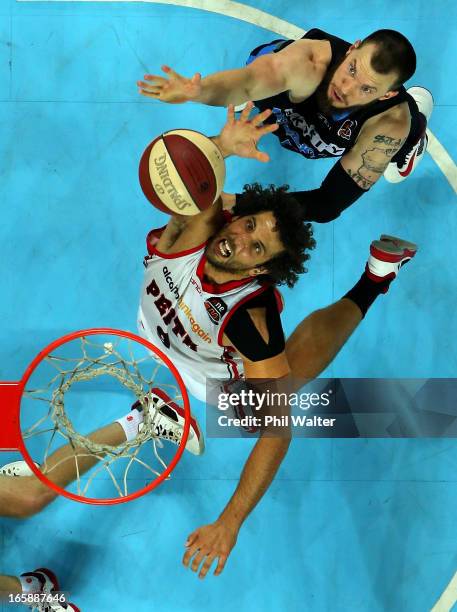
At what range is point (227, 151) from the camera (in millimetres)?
3316

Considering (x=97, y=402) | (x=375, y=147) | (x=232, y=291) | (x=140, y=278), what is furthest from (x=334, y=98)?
(x=97, y=402)

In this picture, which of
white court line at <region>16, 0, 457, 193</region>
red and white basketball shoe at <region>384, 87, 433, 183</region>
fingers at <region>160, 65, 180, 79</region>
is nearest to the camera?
fingers at <region>160, 65, 180, 79</region>

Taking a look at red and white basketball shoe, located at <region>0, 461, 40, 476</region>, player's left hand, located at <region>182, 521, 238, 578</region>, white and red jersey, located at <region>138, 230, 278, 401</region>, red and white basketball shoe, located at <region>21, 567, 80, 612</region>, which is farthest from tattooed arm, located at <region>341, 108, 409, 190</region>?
red and white basketball shoe, located at <region>21, 567, 80, 612</region>

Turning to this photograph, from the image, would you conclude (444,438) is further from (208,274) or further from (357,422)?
(208,274)

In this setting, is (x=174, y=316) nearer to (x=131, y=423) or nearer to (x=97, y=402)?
(x=131, y=423)

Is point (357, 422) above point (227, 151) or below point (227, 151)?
below

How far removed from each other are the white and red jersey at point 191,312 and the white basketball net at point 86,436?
0.17m

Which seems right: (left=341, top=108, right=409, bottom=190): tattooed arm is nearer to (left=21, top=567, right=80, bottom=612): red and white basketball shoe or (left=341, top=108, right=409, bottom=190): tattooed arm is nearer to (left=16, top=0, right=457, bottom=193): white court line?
(left=16, top=0, right=457, bottom=193): white court line

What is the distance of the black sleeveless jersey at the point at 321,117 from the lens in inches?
152

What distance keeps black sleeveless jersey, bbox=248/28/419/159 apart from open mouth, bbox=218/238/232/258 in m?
1.07

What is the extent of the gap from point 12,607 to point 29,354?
1673 millimetres

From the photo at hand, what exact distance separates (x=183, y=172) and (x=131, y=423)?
5.80 ft

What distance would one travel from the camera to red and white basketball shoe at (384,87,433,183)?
172 inches

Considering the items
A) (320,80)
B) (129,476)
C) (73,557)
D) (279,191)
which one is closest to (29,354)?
(129,476)
